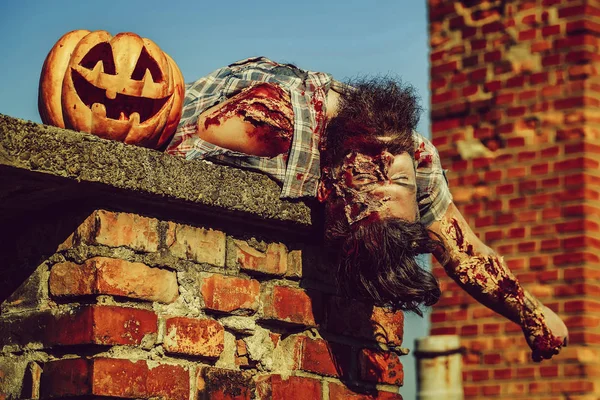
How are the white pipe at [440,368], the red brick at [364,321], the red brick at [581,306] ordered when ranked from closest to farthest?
the red brick at [364,321], the red brick at [581,306], the white pipe at [440,368]

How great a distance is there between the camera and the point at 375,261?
8.67 feet

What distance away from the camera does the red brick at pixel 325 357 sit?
2783 mm

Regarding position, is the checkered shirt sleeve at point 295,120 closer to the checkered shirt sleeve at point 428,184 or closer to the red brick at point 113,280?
the checkered shirt sleeve at point 428,184

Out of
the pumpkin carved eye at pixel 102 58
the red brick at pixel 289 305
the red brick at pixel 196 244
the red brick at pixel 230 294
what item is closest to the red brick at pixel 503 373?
the red brick at pixel 289 305

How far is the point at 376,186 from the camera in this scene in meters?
2.66

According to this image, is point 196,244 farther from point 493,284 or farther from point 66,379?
point 493,284

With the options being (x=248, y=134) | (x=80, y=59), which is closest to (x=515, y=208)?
(x=248, y=134)

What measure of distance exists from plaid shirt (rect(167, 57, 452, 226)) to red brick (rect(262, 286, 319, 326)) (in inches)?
10.7

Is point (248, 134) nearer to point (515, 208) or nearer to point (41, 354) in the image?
point (41, 354)

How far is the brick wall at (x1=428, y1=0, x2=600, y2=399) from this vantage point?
5383 millimetres

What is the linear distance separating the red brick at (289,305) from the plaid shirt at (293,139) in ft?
0.89

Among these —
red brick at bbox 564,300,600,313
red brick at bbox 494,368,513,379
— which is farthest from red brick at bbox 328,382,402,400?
red brick at bbox 494,368,513,379

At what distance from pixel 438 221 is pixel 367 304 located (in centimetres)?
33

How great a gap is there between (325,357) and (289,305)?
198mm
